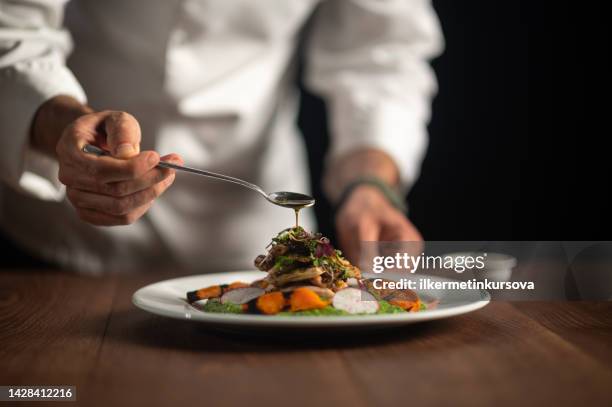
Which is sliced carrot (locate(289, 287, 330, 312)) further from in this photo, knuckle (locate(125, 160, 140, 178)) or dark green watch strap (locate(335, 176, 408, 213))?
dark green watch strap (locate(335, 176, 408, 213))

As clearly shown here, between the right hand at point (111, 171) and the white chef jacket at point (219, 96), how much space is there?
36cm

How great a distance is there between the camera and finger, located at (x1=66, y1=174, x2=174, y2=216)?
3.64ft

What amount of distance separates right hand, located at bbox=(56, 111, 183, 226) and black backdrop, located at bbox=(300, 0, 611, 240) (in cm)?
154

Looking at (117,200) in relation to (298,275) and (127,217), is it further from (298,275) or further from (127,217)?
(298,275)

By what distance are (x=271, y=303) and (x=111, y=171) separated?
0.33 meters

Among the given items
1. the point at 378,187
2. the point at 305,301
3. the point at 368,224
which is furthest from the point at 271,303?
the point at 378,187

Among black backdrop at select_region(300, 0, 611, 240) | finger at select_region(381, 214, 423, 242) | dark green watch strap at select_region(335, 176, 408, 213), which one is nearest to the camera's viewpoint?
finger at select_region(381, 214, 423, 242)

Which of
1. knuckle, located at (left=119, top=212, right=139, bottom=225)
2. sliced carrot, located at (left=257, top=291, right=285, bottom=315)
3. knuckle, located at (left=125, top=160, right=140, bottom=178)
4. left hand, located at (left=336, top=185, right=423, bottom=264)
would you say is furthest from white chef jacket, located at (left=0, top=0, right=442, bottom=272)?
sliced carrot, located at (left=257, top=291, right=285, bottom=315)

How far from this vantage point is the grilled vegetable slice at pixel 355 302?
0.94 m

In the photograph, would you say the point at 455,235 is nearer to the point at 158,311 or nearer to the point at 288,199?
the point at 288,199

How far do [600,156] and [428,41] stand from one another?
95cm

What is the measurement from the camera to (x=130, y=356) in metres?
0.89

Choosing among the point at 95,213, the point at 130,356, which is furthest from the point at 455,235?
the point at 130,356

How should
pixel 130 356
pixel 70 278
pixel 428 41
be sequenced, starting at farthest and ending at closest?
pixel 428 41
pixel 70 278
pixel 130 356
